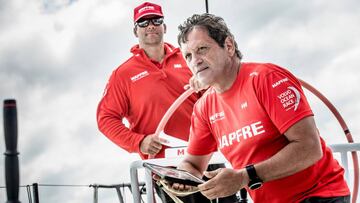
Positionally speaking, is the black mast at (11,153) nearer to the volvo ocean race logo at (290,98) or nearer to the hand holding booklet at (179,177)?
the hand holding booklet at (179,177)

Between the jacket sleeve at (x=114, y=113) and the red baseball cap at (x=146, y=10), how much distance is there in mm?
437

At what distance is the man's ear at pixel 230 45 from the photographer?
2.41 metres

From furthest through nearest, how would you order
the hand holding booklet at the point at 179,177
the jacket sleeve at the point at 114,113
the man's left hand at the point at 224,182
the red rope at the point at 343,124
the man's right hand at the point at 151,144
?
the jacket sleeve at the point at 114,113 < the man's right hand at the point at 151,144 < the red rope at the point at 343,124 < the hand holding booklet at the point at 179,177 < the man's left hand at the point at 224,182

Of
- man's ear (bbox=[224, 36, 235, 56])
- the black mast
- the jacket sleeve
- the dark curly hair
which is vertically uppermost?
the dark curly hair

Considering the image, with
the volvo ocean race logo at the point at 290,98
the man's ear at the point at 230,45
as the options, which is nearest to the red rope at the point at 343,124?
the man's ear at the point at 230,45

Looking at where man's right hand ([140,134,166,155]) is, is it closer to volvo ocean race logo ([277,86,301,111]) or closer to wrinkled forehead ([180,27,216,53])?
wrinkled forehead ([180,27,216,53])

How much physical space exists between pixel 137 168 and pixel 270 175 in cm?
85

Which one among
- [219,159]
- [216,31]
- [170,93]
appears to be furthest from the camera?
[170,93]

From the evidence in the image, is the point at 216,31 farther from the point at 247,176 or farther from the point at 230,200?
the point at 230,200

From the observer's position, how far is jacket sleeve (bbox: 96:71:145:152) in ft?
12.3

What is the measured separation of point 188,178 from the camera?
223 cm

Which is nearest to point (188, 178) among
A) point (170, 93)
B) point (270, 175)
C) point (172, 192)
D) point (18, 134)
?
point (172, 192)

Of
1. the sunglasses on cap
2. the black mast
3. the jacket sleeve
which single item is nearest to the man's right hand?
the jacket sleeve

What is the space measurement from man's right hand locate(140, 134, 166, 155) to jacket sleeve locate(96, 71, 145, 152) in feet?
0.53
